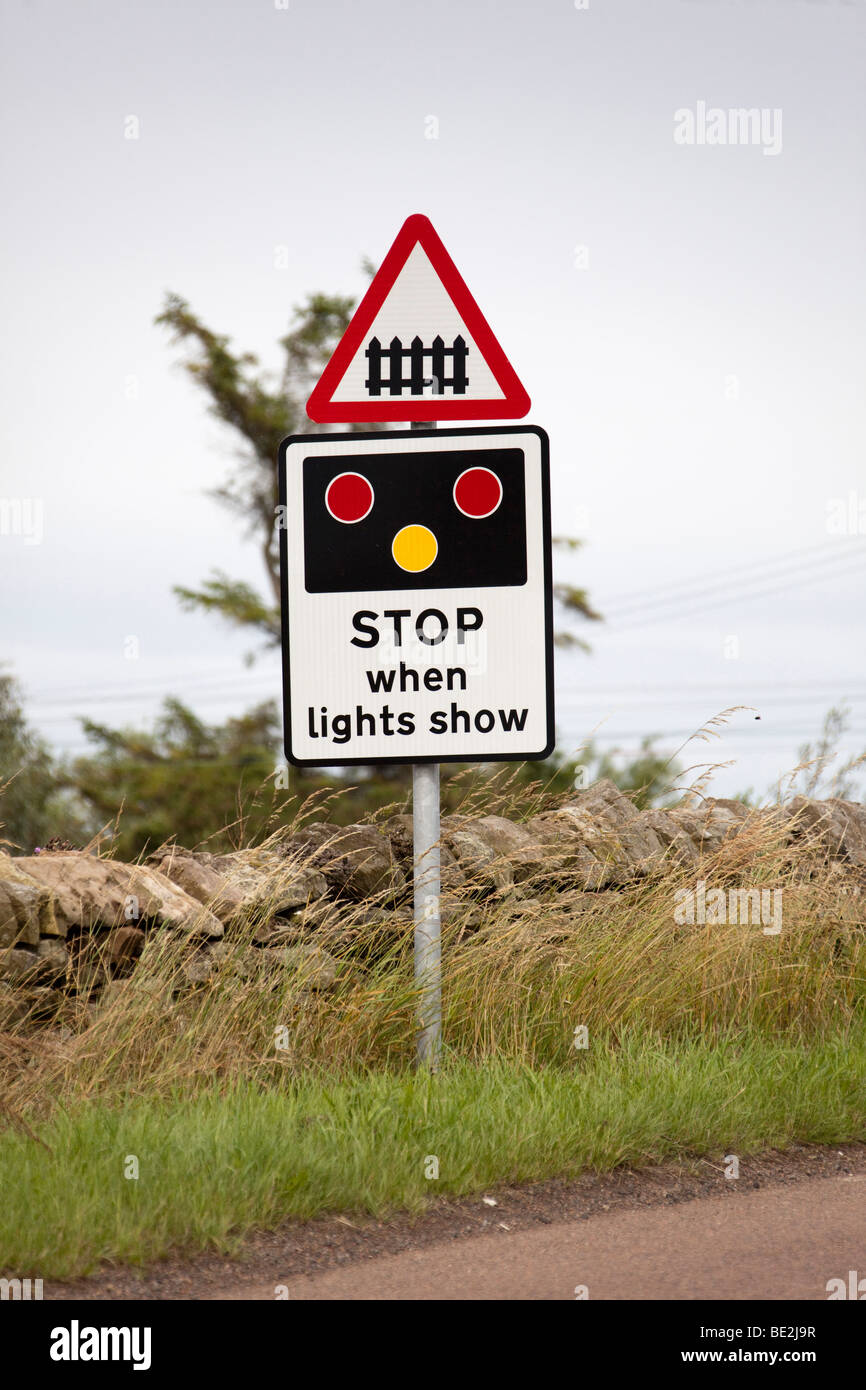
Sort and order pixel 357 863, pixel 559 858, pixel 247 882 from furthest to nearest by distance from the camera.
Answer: pixel 559 858 → pixel 357 863 → pixel 247 882

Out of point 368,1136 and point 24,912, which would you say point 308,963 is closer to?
point 24,912

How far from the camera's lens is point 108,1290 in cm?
344

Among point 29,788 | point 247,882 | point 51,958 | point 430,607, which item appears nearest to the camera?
point 430,607

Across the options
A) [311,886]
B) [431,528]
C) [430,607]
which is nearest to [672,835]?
[311,886]

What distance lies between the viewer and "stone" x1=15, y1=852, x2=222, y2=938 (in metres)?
5.54

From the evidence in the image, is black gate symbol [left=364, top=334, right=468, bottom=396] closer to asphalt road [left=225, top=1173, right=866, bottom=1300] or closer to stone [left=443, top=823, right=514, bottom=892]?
stone [left=443, top=823, right=514, bottom=892]

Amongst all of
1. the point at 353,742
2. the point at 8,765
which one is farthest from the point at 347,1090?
the point at 8,765

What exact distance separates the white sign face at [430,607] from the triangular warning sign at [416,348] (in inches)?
6.3

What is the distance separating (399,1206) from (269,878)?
6.93 ft

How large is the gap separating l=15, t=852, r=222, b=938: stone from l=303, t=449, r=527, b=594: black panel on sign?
5.17 ft

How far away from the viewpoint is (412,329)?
513 cm

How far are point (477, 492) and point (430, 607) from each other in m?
0.50

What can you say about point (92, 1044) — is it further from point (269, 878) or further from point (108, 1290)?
point (108, 1290)

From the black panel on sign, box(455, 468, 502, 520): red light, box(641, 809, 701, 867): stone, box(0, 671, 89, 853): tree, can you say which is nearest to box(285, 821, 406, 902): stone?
the black panel on sign
